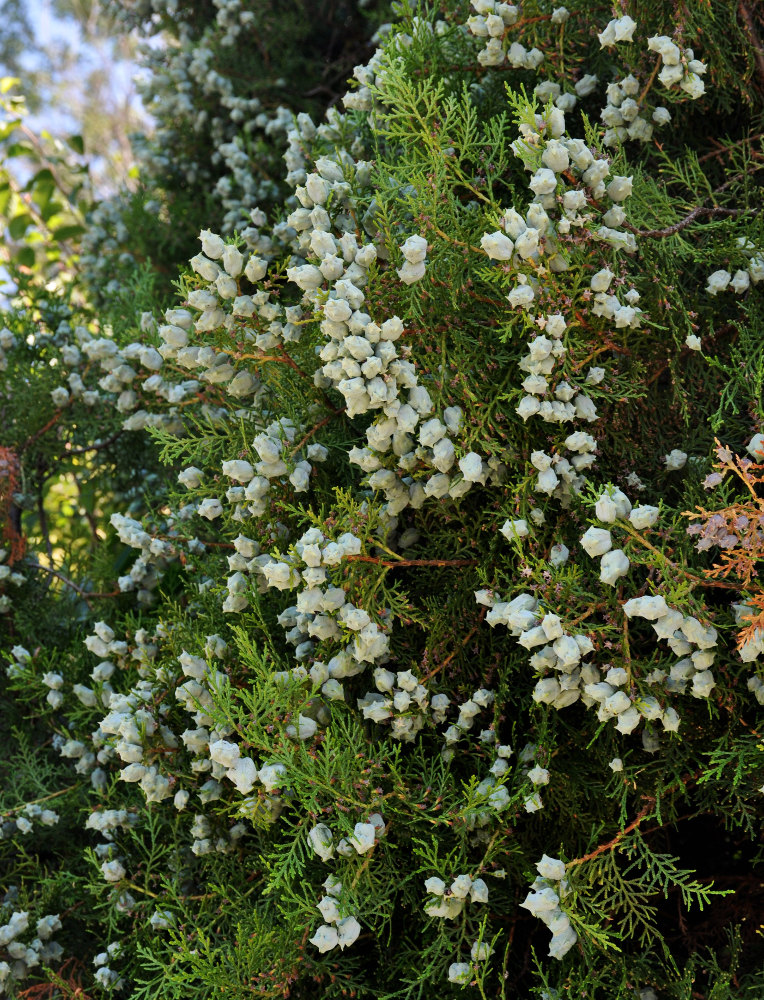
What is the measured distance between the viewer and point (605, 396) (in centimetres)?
136

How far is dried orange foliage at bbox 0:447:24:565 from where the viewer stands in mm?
2066

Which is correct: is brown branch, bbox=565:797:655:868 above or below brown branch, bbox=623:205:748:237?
below

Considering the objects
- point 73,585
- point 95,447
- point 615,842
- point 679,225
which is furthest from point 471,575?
point 95,447

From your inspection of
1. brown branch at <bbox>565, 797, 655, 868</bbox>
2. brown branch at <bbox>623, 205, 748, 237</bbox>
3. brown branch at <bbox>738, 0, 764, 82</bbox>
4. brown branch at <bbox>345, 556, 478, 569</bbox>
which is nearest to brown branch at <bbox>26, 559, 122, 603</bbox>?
brown branch at <bbox>345, 556, 478, 569</bbox>

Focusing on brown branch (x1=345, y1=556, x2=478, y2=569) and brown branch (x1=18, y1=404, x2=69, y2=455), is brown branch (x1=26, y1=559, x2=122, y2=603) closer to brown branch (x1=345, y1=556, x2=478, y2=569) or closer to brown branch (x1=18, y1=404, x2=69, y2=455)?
brown branch (x1=18, y1=404, x2=69, y2=455)

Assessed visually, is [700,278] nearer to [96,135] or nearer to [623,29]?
[623,29]

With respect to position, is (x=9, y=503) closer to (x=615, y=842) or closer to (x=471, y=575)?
(x=471, y=575)

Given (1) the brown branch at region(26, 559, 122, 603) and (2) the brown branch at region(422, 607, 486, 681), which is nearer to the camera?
(2) the brown branch at region(422, 607, 486, 681)

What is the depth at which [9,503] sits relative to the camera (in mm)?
2139

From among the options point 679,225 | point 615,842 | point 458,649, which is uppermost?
point 679,225

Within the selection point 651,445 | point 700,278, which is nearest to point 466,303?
point 651,445

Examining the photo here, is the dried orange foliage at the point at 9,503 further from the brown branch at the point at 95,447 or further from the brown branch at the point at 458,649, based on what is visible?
the brown branch at the point at 458,649

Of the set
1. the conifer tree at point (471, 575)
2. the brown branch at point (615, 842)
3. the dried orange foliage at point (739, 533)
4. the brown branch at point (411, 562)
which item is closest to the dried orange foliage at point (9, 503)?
the conifer tree at point (471, 575)

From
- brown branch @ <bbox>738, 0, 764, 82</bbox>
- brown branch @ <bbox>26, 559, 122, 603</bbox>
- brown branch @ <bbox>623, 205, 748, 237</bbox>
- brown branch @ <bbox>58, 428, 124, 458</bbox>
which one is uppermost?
brown branch @ <bbox>738, 0, 764, 82</bbox>
